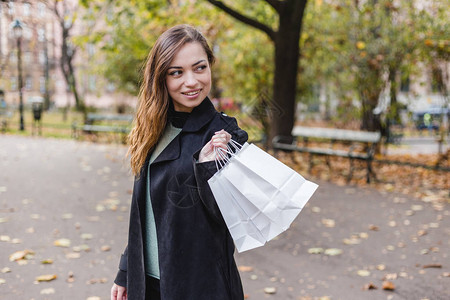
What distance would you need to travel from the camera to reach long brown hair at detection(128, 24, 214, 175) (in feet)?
5.63

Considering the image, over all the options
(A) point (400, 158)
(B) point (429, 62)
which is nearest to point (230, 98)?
(A) point (400, 158)

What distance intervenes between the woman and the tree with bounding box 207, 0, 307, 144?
8532 millimetres

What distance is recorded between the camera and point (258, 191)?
1454 mm

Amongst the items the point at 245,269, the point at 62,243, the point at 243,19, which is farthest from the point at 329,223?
the point at 243,19

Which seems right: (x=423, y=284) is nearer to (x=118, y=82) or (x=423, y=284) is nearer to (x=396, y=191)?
(x=396, y=191)

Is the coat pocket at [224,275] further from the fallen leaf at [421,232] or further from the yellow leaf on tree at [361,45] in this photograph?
the yellow leaf on tree at [361,45]

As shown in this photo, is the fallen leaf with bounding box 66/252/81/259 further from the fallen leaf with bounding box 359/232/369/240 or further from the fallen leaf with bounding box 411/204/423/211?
the fallen leaf with bounding box 411/204/423/211

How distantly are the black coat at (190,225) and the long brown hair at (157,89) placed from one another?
98mm

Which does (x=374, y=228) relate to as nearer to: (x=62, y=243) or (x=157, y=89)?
(x=62, y=243)

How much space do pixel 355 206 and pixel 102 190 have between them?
4439 millimetres

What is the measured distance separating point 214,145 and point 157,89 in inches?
16.2

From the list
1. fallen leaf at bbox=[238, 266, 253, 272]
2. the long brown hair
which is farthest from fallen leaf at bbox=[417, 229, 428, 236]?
the long brown hair

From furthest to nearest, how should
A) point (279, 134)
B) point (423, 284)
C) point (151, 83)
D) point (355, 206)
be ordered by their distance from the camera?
point (279, 134) → point (355, 206) → point (423, 284) → point (151, 83)

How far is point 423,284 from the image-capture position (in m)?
4.31
